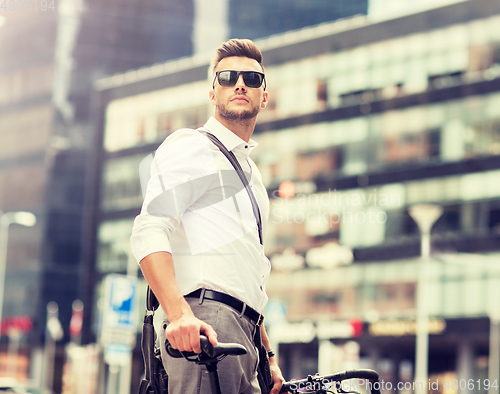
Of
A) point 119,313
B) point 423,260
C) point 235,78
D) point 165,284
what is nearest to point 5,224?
point 423,260

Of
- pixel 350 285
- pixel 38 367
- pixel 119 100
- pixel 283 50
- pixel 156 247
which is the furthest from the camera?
pixel 38 367

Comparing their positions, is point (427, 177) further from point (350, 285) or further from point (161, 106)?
point (161, 106)

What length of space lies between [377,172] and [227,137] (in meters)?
40.6

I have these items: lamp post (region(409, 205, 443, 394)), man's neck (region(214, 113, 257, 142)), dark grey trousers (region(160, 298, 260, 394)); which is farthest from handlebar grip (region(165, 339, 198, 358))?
lamp post (region(409, 205, 443, 394))

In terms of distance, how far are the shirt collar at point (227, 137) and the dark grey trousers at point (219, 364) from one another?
59 cm

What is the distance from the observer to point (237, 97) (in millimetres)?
2727

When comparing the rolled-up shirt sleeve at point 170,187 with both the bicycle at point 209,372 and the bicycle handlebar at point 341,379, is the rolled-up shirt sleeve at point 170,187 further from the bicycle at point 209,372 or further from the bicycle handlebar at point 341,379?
the bicycle handlebar at point 341,379

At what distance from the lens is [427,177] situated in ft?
132

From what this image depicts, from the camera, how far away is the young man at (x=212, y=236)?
2.30m

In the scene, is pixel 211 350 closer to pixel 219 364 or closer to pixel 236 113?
pixel 219 364

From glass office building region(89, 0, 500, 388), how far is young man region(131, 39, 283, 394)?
36266 mm

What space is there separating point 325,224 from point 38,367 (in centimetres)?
3073

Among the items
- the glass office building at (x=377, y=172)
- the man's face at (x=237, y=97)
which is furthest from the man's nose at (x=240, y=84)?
the glass office building at (x=377, y=172)

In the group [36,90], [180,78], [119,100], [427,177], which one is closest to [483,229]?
[427,177]
